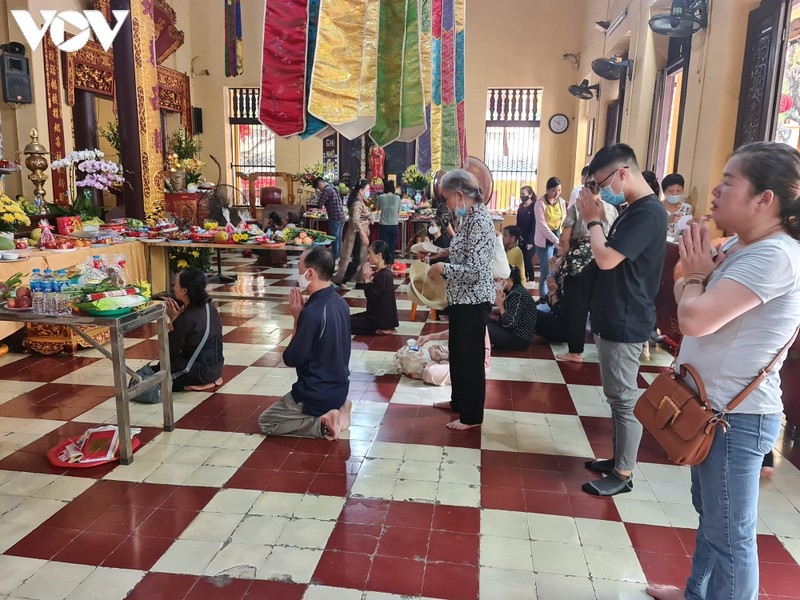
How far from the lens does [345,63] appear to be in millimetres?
2541

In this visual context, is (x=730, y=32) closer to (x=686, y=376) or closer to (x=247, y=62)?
(x=686, y=376)

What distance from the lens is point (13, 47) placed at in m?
8.09

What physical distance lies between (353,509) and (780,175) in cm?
213

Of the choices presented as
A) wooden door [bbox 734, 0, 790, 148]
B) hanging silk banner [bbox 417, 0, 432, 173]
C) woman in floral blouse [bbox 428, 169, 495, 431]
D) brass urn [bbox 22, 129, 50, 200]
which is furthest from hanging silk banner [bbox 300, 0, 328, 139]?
brass urn [bbox 22, 129, 50, 200]

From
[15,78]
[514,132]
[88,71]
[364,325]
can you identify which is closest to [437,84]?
[364,325]

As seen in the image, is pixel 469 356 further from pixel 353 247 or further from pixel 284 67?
pixel 353 247

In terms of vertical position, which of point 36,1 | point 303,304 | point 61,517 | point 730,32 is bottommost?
point 61,517

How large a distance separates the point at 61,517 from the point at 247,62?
13267mm

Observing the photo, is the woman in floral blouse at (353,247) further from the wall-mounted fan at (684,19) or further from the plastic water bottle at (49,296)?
the plastic water bottle at (49,296)

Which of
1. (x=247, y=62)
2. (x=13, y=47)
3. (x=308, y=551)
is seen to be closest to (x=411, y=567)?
(x=308, y=551)

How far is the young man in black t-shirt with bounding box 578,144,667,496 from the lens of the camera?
252 centimetres

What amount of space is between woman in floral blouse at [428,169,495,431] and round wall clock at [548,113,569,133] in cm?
1084

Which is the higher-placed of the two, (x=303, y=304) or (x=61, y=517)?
(x=303, y=304)

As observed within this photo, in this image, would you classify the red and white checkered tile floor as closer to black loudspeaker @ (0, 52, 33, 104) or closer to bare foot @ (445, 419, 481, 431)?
bare foot @ (445, 419, 481, 431)
